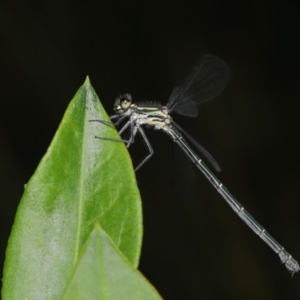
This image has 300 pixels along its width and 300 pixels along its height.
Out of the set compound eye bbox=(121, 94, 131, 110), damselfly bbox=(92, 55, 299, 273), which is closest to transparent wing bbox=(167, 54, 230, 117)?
damselfly bbox=(92, 55, 299, 273)

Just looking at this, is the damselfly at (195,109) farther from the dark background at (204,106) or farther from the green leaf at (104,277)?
the dark background at (204,106)

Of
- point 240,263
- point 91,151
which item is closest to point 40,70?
point 240,263

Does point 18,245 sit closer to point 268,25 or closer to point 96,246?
point 96,246

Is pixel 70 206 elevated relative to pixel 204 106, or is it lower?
elevated

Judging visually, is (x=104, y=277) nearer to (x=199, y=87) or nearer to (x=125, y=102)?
(x=125, y=102)

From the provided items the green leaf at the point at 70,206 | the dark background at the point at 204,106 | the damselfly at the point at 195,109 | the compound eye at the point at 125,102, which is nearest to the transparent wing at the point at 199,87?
the damselfly at the point at 195,109

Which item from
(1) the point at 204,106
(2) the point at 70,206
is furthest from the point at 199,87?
(1) the point at 204,106

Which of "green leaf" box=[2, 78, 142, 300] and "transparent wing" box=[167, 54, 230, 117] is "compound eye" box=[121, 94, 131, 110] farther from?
"green leaf" box=[2, 78, 142, 300]
